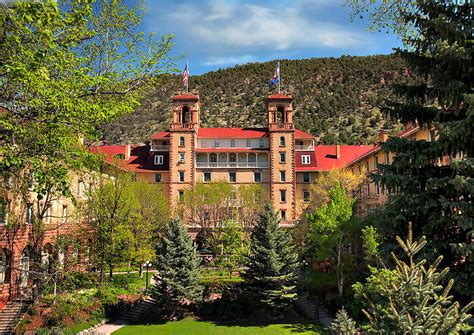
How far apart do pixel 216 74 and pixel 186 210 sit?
11333 centimetres

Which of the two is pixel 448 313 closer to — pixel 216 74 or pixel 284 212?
pixel 284 212

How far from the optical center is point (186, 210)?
165 feet

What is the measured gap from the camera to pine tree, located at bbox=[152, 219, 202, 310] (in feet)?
106

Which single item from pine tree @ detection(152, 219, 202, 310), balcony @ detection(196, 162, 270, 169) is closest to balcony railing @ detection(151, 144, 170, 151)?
balcony @ detection(196, 162, 270, 169)

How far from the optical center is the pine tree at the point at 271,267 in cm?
3030

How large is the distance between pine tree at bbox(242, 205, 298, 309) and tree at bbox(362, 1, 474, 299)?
1922 cm

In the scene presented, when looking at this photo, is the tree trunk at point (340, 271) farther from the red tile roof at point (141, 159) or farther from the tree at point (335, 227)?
the red tile roof at point (141, 159)

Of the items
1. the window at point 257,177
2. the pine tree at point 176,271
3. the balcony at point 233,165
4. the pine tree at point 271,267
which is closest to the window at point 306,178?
the balcony at point 233,165

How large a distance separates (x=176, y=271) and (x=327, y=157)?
32.9 m

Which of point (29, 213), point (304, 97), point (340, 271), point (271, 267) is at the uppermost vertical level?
point (304, 97)

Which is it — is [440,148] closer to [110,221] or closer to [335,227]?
[335,227]

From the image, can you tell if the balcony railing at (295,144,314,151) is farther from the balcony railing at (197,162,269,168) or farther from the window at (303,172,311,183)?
the balcony railing at (197,162,269,168)

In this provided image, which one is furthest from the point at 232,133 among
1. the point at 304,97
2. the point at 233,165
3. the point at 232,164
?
the point at 304,97

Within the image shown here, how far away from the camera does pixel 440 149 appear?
11641 millimetres
